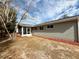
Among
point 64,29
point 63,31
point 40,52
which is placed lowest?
point 40,52

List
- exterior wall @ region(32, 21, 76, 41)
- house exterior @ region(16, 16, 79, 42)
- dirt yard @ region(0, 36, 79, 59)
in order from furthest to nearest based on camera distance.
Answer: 1. exterior wall @ region(32, 21, 76, 41)
2. house exterior @ region(16, 16, 79, 42)
3. dirt yard @ region(0, 36, 79, 59)

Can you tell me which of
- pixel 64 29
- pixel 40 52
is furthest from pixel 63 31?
pixel 40 52

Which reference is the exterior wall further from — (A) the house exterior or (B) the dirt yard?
(B) the dirt yard

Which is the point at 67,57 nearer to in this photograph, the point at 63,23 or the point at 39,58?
the point at 39,58

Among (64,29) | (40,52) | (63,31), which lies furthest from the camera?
(63,31)

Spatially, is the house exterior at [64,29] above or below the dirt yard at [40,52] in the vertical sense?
above

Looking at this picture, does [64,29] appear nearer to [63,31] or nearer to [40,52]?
[63,31]

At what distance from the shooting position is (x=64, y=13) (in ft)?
149

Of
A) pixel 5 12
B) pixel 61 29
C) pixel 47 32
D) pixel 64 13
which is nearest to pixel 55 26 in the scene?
pixel 61 29

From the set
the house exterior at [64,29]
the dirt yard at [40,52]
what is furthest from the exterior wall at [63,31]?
the dirt yard at [40,52]

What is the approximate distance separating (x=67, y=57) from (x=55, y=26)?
374 inches

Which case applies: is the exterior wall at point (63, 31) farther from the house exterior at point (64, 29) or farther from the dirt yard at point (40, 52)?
the dirt yard at point (40, 52)

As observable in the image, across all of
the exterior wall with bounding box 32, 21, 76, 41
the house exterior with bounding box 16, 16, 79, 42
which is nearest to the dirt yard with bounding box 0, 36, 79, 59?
the house exterior with bounding box 16, 16, 79, 42

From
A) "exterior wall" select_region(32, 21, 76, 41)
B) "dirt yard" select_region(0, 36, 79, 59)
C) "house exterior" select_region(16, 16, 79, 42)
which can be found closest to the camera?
"dirt yard" select_region(0, 36, 79, 59)
